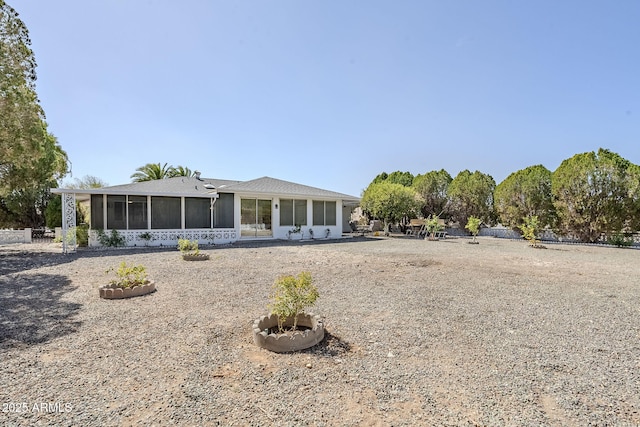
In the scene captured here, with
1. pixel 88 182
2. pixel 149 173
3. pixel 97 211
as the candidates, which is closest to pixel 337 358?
pixel 97 211

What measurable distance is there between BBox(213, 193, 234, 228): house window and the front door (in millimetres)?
560

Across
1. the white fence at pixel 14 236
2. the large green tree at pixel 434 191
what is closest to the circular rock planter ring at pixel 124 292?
the white fence at pixel 14 236

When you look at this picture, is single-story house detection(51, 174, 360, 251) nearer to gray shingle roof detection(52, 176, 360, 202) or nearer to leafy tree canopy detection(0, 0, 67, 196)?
gray shingle roof detection(52, 176, 360, 202)

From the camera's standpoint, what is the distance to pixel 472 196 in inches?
923

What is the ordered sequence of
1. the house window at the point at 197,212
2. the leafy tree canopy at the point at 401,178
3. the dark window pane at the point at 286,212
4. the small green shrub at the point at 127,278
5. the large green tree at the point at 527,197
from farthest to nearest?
1. the leafy tree canopy at the point at 401,178
2. the large green tree at the point at 527,197
3. the dark window pane at the point at 286,212
4. the house window at the point at 197,212
5. the small green shrub at the point at 127,278

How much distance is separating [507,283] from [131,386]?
22.7 feet

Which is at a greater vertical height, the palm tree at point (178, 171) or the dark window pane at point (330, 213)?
the palm tree at point (178, 171)

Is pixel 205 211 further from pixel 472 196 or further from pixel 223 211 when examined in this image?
pixel 472 196

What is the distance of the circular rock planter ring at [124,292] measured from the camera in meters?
5.43

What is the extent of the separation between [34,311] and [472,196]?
2447 cm

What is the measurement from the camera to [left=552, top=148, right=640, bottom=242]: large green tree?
610 inches

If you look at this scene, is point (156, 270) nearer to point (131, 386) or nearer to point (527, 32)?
point (131, 386)

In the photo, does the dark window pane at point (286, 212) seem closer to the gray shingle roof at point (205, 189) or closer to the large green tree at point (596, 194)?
the gray shingle roof at point (205, 189)

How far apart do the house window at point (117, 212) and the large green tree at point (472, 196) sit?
21.6 meters
